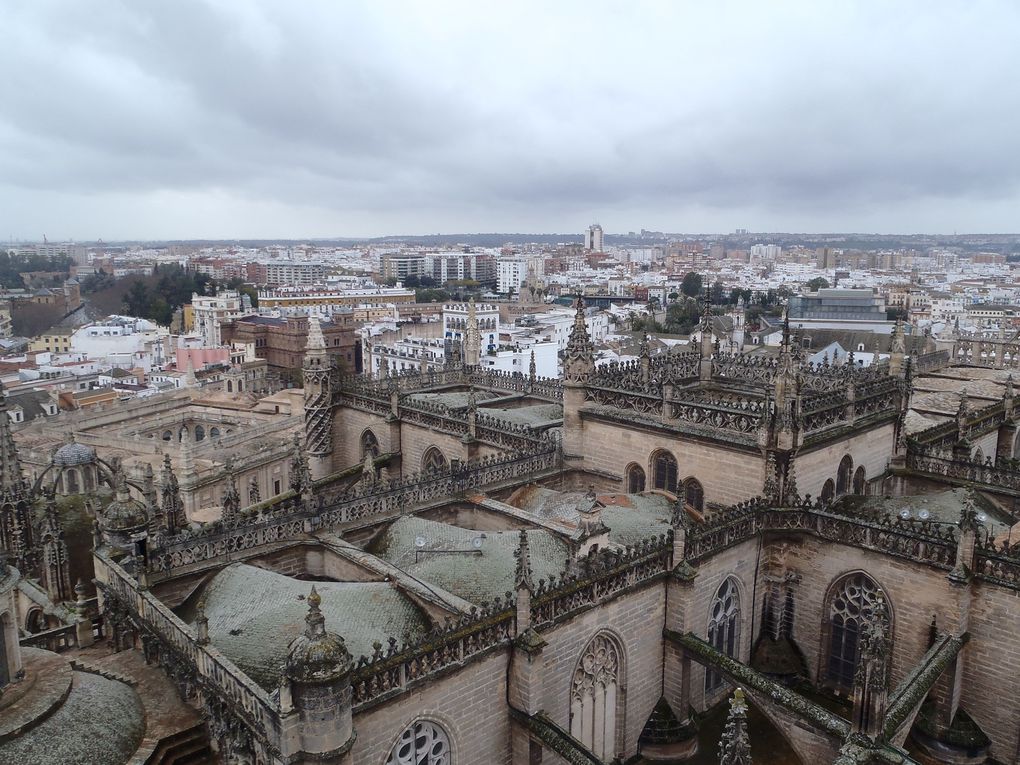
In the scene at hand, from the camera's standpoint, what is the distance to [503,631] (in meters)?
15.7

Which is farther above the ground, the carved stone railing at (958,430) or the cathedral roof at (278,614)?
the carved stone railing at (958,430)

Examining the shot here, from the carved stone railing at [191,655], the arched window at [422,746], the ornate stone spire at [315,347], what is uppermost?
the ornate stone spire at [315,347]

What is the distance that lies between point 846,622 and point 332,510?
14.4m

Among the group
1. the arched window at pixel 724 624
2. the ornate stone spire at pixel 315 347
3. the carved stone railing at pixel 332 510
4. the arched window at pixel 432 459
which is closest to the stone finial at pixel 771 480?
the arched window at pixel 724 624

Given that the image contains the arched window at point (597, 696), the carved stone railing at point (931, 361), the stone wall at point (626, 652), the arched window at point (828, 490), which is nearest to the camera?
the stone wall at point (626, 652)

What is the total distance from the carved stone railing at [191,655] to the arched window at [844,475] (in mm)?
18890

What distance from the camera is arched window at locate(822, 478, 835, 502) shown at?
24328mm

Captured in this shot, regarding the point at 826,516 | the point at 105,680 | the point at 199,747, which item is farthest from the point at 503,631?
the point at 826,516

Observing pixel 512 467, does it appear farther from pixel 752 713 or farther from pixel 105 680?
pixel 105 680

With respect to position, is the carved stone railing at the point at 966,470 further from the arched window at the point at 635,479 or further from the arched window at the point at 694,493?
the arched window at the point at 635,479

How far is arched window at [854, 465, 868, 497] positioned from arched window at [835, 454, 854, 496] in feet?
1.40

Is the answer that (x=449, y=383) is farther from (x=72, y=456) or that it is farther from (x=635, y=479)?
(x=72, y=456)

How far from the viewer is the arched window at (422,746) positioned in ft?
47.2

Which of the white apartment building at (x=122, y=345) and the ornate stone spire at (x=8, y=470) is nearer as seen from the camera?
the ornate stone spire at (x=8, y=470)
